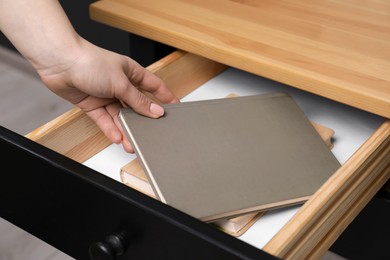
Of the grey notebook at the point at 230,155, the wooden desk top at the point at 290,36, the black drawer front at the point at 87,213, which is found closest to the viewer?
the black drawer front at the point at 87,213

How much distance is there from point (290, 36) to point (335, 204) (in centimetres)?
26

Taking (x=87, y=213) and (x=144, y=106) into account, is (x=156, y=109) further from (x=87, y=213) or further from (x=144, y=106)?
(x=87, y=213)

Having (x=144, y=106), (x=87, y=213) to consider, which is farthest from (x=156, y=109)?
(x=87, y=213)

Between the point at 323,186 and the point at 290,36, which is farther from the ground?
the point at 290,36

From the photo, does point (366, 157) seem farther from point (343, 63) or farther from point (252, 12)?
point (252, 12)

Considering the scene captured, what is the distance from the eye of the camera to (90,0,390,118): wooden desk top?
0.70 meters

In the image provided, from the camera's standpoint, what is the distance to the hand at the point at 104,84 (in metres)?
0.67

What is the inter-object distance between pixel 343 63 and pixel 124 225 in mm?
344

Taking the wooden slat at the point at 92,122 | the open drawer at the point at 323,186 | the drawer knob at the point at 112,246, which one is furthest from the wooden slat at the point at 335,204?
the wooden slat at the point at 92,122

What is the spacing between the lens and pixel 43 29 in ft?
2.27

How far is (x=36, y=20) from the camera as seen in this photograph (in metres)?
0.69

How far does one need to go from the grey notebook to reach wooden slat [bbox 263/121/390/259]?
35mm

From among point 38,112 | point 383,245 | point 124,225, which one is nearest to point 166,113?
point 124,225

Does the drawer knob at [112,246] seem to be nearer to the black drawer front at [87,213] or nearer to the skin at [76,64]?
the black drawer front at [87,213]
